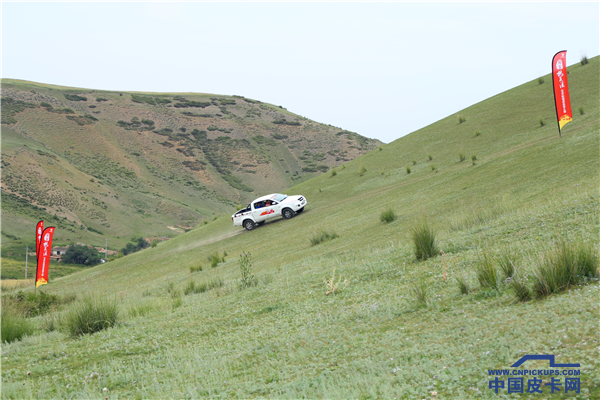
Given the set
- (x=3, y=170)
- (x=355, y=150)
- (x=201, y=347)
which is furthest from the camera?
(x=355, y=150)

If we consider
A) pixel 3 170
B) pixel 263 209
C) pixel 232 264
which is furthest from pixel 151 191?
pixel 232 264

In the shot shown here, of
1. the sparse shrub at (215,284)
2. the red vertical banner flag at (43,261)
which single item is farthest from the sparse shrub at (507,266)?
the red vertical banner flag at (43,261)

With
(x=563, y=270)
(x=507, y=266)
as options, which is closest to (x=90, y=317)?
(x=507, y=266)

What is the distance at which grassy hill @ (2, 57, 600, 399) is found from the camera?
365 centimetres

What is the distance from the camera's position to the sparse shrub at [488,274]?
5301 millimetres

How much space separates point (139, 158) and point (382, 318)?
100 m

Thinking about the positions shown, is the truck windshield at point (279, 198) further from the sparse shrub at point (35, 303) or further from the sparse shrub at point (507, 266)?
the sparse shrub at point (507, 266)

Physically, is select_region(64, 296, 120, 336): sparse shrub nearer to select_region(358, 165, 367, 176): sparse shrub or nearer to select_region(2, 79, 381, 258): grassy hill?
select_region(358, 165, 367, 176): sparse shrub

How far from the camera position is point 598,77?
22.9 meters

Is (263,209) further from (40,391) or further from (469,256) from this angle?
(40,391)

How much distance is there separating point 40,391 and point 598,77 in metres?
28.0

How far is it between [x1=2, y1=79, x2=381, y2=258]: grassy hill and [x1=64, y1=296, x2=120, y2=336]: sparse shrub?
222 ft

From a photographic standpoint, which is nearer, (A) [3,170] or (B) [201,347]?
(B) [201,347]

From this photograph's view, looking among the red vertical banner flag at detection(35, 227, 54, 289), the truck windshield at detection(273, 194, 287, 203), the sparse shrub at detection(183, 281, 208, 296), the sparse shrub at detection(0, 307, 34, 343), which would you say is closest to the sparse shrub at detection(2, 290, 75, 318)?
the sparse shrub at detection(0, 307, 34, 343)
